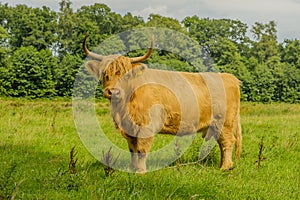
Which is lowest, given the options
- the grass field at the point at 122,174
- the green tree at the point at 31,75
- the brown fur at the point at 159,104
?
the green tree at the point at 31,75

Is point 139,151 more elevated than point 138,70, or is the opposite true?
point 138,70

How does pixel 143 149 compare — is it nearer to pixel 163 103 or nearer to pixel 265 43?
pixel 163 103

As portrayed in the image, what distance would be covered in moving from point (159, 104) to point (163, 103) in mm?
120

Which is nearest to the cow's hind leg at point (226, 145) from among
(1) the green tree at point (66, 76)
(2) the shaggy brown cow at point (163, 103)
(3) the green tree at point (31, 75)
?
(2) the shaggy brown cow at point (163, 103)

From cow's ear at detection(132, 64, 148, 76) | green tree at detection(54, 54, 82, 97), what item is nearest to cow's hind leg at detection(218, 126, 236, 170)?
cow's ear at detection(132, 64, 148, 76)

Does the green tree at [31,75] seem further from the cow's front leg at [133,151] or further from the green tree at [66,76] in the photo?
the cow's front leg at [133,151]

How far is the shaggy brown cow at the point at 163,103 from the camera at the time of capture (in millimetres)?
6348

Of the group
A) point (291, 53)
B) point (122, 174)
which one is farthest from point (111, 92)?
point (291, 53)

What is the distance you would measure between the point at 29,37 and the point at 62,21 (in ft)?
18.2

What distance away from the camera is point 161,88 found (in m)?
6.89

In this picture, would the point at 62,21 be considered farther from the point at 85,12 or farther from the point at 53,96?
the point at 53,96

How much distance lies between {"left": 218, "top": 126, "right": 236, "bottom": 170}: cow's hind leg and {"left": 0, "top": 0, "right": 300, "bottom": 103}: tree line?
3395cm

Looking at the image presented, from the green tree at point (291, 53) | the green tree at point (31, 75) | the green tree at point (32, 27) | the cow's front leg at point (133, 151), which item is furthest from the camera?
the green tree at point (291, 53)

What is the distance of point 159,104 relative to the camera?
6691mm
